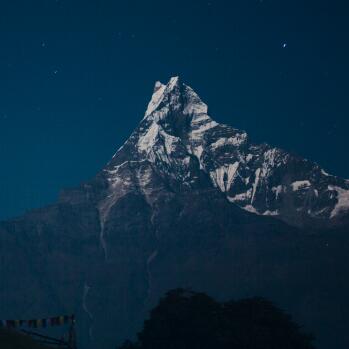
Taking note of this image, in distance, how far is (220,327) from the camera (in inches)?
3787

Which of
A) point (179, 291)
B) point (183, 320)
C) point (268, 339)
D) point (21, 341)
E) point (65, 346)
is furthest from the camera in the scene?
point (179, 291)

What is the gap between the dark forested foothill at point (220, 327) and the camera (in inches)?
3688

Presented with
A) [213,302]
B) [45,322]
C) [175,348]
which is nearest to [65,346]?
[45,322]

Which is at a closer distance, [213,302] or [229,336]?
[229,336]

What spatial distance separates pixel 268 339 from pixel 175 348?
1133 cm

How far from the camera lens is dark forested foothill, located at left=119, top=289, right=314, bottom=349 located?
93.7 m

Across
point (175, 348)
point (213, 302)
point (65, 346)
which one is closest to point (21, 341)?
point (65, 346)

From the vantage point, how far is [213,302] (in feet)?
339

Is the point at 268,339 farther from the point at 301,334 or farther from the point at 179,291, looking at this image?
the point at 179,291

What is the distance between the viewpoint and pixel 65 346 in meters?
79.3

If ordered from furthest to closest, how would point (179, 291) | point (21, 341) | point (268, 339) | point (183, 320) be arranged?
1. point (179, 291)
2. point (183, 320)
3. point (268, 339)
4. point (21, 341)

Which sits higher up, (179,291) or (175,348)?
(179,291)

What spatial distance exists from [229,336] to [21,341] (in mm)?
29156

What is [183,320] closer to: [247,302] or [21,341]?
[247,302]
